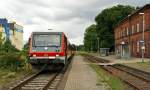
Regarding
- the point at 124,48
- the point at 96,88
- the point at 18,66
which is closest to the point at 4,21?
the point at 124,48

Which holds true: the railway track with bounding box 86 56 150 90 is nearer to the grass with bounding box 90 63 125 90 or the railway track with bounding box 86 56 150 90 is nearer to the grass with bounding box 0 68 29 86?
the grass with bounding box 90 63 125 90

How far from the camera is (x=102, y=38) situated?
114 meters

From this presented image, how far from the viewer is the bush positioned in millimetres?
27891

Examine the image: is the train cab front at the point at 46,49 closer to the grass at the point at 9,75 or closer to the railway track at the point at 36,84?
the grass at the point at 9,75

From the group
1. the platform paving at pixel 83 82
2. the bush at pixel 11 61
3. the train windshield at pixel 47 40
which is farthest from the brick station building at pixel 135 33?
the platform paving at pixel 83 82

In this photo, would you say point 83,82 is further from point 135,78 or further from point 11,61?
point 11,61

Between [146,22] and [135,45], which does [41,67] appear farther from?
[135,45]

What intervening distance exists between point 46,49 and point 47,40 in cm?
80

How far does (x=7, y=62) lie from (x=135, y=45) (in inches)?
1888

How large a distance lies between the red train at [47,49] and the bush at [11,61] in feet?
4.21

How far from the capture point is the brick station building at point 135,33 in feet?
207

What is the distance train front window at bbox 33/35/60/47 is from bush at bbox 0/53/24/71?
177 cm

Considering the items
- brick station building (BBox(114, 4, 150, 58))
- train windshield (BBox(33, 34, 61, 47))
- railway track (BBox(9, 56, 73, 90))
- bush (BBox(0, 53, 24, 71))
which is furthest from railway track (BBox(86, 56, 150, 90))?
brick station building (BBox(114, 4, 150, 58))

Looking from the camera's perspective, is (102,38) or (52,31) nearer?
(52,31)
